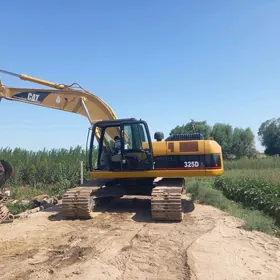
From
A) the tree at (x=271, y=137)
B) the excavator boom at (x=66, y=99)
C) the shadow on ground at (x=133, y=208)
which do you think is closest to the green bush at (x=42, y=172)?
the shadow on ground at (x=133, y=208)

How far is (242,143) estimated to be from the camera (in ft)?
199

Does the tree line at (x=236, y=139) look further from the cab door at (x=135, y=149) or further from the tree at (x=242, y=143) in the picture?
the cab door at (x=135, y=149)

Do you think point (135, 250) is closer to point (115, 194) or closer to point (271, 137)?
point (115, 194)

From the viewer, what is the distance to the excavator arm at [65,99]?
34.7ft

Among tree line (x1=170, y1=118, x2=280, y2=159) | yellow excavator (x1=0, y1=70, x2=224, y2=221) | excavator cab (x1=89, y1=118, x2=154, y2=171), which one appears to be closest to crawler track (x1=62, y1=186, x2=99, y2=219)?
yellow excavator (x1=0, y1=70, x2=224, y2=221)

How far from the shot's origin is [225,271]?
16.1 feet

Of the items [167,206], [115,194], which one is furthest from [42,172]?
[167,206]

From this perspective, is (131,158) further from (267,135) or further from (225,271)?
(267,135)

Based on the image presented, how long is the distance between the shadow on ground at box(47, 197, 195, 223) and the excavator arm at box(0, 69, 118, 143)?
2.74 meters

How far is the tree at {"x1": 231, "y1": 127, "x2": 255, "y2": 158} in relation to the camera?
60562 mm

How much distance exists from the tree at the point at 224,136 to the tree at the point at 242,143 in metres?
0.77

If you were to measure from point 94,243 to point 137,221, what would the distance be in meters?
2.30

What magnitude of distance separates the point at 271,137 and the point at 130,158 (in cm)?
6213

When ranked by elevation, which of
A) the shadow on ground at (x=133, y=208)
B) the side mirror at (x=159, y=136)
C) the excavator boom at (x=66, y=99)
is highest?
the excavator boom at (x=66, y=99)
